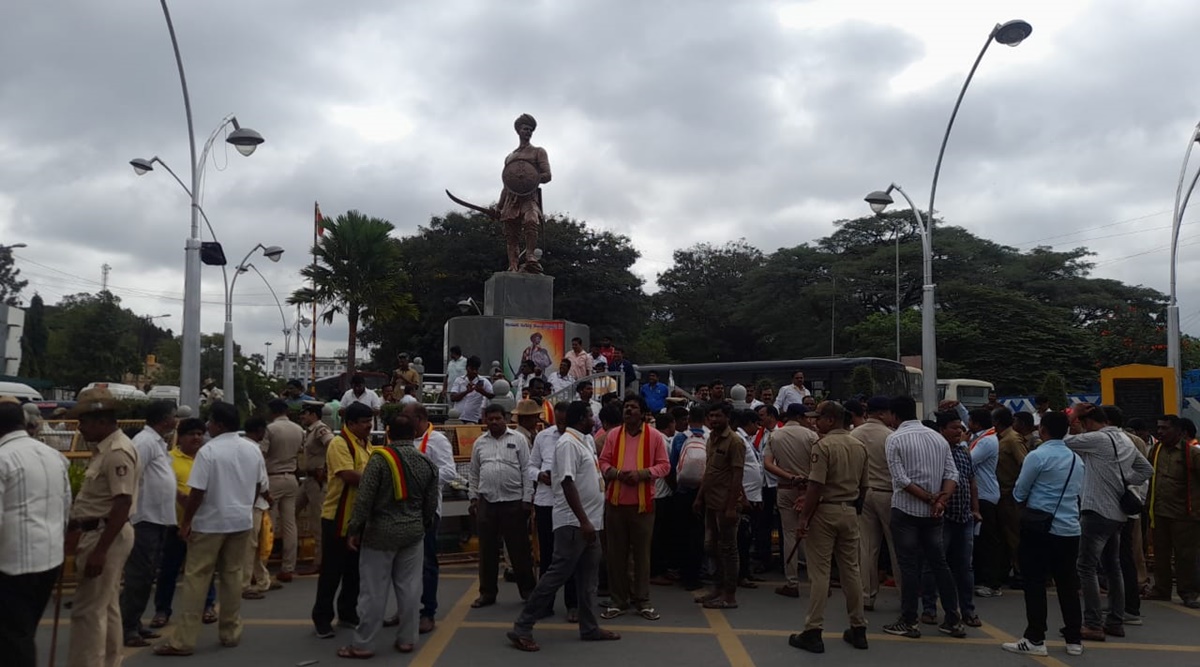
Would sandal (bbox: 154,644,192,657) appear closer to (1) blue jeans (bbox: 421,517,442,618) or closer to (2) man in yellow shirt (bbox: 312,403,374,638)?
(2) man in yellow shirt (bbox: 312,403,374,638)

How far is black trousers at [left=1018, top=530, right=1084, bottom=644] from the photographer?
6.32 meters

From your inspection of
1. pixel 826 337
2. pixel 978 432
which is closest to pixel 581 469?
pixel 978 432

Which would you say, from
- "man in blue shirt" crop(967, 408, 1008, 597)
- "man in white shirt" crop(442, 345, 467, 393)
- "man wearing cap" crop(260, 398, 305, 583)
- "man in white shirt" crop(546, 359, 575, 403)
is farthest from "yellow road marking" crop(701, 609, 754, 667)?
"man in white shirt" crop(442, 345, 467, 393)

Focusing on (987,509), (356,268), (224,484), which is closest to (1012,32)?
(987,509)

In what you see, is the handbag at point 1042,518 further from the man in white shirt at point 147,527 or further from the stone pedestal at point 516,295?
the stone pedestal at point 516,295

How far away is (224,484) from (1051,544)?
19.3ft

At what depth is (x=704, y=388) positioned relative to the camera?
1332 cm

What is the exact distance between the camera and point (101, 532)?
5.07 metres

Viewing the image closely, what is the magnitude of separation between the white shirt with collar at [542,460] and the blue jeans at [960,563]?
3.08 metres

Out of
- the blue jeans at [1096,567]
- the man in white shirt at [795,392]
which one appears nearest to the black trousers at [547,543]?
the blue jeans at [1096,567]

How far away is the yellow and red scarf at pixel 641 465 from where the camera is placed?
7125 millimetres

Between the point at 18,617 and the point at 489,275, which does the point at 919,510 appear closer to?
the point at 18,617

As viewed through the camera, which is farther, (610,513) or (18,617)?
(610,513)

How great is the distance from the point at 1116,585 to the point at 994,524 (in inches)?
61.7
